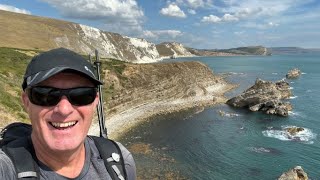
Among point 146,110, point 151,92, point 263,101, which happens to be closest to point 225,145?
point 146,110

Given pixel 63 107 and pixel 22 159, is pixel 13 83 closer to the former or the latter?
pixel 63 107

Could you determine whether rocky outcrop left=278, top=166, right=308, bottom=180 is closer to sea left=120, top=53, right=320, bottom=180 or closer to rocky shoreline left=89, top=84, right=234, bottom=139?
sea left=120, top=53, right=320, bottom=180

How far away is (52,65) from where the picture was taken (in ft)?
10.7

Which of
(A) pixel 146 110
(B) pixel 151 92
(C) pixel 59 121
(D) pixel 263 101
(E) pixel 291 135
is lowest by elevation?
(E) pixel 291 135

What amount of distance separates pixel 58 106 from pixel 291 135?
58.8 metres

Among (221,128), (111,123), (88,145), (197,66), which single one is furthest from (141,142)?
(197,66)

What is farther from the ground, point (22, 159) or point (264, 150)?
point (22, 159)

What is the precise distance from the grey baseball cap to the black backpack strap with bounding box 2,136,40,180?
2.03 feet

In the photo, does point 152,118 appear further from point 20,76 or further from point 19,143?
point 19,143

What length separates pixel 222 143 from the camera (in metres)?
53.0

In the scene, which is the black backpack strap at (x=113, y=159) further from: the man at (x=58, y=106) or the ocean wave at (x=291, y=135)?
the ocean wave at (x=291, y=135)

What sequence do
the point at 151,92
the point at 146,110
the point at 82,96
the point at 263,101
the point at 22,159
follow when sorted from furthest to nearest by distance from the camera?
the point at 151,92
the point at 263,101
the point at 146,110
the point at 82,96
the point at 22,159

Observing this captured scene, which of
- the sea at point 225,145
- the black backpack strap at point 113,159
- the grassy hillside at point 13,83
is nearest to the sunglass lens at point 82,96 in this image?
the black backpack strap at point 113,159

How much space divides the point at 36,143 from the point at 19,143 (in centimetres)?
16
